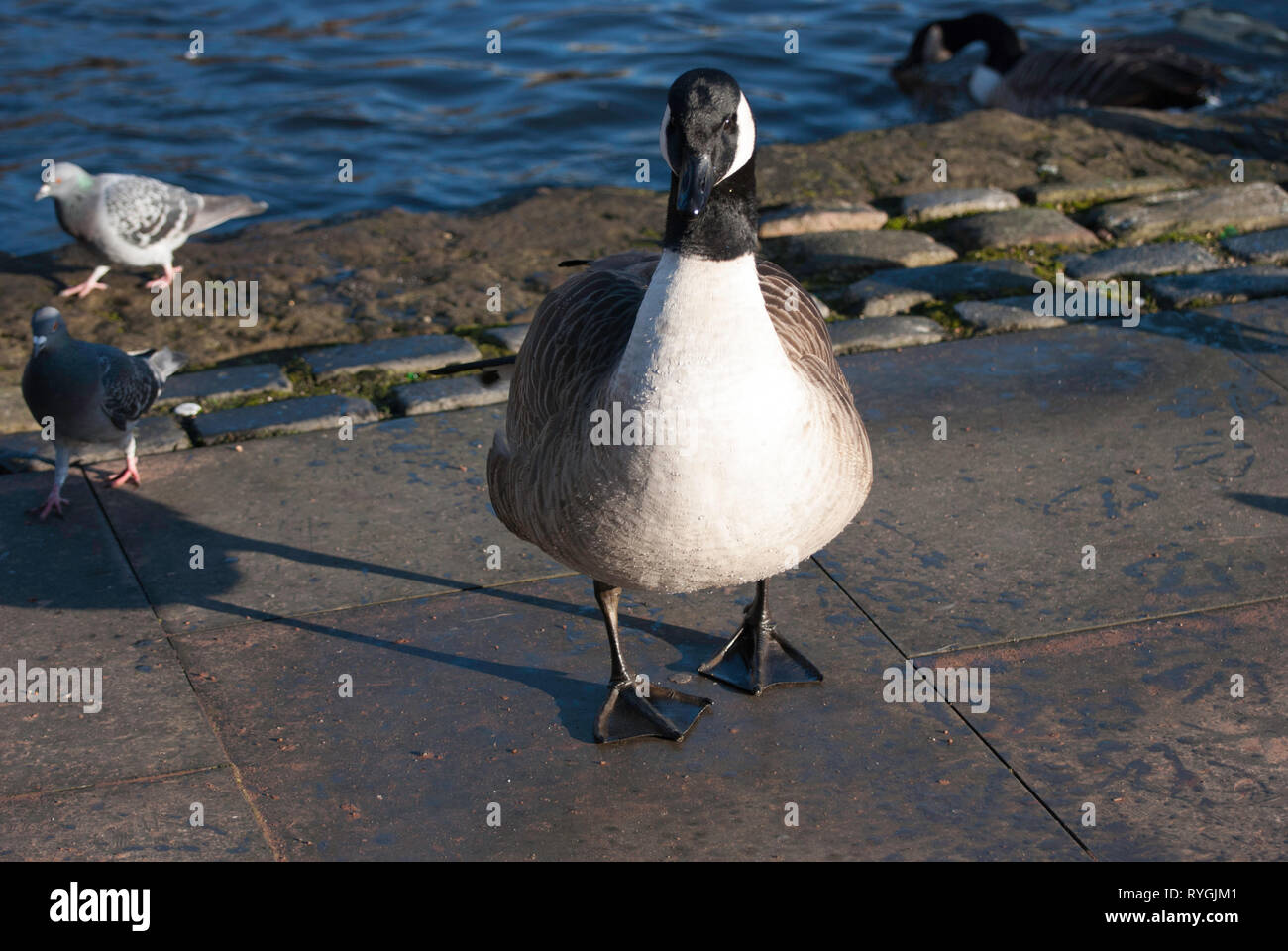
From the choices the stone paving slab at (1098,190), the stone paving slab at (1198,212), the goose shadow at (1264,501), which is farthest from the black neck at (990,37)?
the goose shadow at (1264,501)

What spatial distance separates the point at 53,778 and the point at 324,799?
0.86 metres

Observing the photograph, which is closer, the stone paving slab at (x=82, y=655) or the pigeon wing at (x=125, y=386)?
the stone paving slab at (x=82, y=655)

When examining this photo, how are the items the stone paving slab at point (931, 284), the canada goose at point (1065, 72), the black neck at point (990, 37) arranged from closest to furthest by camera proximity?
1. the stone paving slab at point (931, 284)
2. the canada goose at point (1065, 72)
3. the black neck at point (990, 37)

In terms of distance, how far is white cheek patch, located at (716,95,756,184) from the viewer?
365cm

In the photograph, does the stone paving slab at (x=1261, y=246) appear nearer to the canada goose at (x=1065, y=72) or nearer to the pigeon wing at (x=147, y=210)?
the canada goose at (x=1065, y=72)

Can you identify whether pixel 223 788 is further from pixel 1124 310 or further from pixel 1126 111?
pixel 1126 111

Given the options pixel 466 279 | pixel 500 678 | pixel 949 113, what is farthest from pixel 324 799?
pixel 949 113

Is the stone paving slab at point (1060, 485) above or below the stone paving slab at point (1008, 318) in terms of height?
below

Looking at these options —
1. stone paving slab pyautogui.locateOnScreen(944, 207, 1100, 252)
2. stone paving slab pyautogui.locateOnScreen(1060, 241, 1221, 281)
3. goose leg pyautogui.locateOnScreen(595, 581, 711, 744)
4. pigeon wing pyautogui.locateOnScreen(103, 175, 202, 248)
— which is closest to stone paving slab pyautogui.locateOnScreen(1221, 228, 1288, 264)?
stone paving slab pyautogui.locateOnScreen(1060, 241, 1221, 281)

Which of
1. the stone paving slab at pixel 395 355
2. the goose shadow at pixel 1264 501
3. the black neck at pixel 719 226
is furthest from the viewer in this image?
the stone paving slab at pixel 395 355

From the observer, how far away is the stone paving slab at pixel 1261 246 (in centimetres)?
768

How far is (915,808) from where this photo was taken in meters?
4.01

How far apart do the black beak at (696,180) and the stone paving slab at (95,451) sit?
351cm

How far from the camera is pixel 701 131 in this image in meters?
3.54
